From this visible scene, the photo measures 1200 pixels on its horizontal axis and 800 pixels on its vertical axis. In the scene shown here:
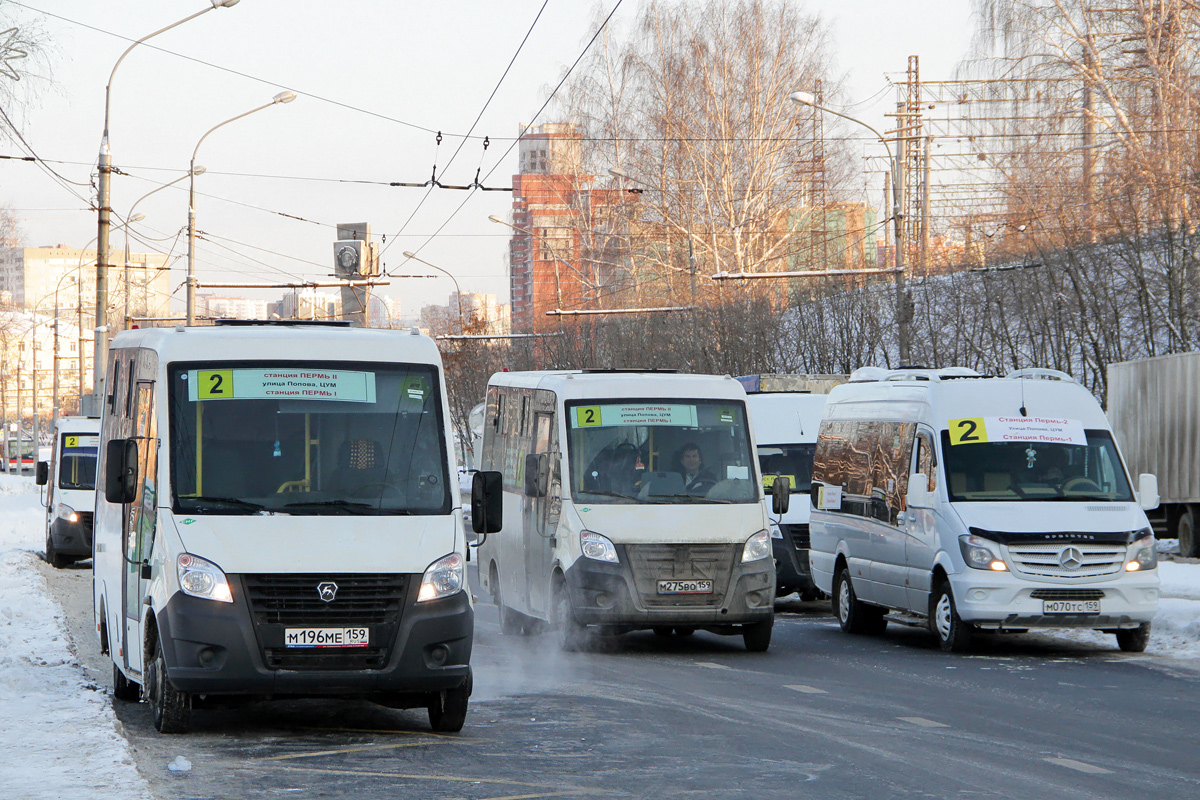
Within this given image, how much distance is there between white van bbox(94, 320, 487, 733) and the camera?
8.48m

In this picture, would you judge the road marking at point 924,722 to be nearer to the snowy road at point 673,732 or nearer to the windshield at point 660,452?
the snowy road at point 673,732

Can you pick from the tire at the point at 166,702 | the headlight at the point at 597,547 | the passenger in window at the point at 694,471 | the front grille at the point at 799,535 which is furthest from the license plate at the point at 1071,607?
the tire at the point at 166,702

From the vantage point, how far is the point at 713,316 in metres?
41.7

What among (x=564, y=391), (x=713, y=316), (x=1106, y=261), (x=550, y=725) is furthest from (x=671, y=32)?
(x=550, y=725)

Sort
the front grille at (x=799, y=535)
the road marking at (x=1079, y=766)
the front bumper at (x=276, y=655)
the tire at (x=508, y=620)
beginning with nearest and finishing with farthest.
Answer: the road marking at (x=1079, y=766), the front bumper at (x=276, y=655), the tire at (x=508, y=620), the front grille at (x=799, y=535)

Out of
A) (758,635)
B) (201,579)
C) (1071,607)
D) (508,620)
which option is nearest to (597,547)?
Result: (758,635)

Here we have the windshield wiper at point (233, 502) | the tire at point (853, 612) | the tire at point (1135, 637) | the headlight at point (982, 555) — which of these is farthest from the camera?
the tire at point (853, 612)

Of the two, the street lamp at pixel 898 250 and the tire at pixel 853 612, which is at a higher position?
the street lamp at pixel 898 250

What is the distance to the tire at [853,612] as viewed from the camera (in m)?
16.1

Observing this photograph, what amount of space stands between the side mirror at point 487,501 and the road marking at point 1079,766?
137 inches

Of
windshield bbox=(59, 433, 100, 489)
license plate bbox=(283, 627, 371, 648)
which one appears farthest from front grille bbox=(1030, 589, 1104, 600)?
windshield bbox=(59, 433, 100, 489)

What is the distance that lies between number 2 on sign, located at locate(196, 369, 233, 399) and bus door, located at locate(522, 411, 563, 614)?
5226mm

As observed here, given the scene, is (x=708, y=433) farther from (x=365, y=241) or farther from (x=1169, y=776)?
(x=365, y=241)

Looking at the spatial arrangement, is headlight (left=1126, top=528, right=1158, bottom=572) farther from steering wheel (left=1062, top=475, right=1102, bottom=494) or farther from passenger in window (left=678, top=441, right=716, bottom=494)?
passenger in window (left=678, top=441, right=716, bottom=494)
